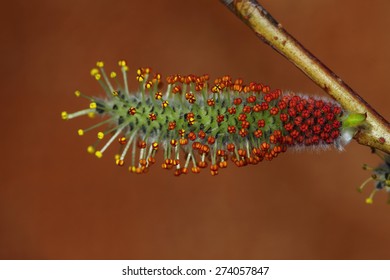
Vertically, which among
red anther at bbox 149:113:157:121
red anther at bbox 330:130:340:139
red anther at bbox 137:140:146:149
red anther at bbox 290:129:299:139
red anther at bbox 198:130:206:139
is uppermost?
red anther at bbox 330:130:340:139

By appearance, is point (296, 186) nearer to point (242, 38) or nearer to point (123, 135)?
point (242, 38)

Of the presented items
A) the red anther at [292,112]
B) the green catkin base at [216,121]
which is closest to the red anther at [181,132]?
the green catkin base at [216,121]

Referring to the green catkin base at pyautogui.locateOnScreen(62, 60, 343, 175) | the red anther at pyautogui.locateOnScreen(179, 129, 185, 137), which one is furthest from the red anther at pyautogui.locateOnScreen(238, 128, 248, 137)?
the red anther at pyautogui.locateOnScreen(179, 129, 185, 137)

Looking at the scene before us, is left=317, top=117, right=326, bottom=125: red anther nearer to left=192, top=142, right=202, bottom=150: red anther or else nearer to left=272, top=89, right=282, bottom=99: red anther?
left=272, top=89, right=282, bottom=99: red anther

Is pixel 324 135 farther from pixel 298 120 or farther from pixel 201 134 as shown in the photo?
pixel 201 134

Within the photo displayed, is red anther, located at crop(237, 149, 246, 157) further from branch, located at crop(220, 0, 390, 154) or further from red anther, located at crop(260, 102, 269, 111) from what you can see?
branch, located at crop(220, 0, 390, 154)

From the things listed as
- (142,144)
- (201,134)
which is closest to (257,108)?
(201,134)

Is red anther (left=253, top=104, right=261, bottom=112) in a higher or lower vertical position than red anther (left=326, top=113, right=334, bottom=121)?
lower
